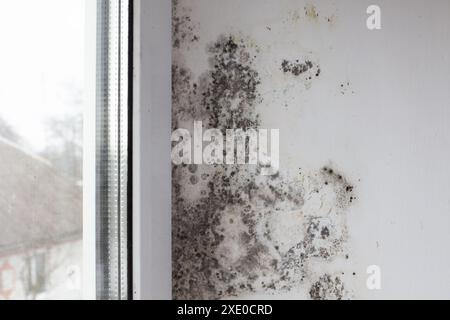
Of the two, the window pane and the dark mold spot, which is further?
the dark mold spot

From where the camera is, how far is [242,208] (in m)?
1.32

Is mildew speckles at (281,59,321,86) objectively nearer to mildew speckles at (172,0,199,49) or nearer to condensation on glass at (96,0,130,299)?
mildew speckles at (172,0,199,49)

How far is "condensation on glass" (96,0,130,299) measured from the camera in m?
1.04

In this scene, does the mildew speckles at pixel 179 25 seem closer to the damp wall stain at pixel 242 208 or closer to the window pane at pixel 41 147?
the damp wall stain at pixel 242 208

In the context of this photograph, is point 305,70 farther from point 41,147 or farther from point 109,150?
point 41,147

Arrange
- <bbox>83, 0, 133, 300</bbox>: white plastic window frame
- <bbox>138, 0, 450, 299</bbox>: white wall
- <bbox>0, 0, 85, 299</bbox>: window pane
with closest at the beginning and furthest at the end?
<bbox>0, 0, 85, 299</bbox>: window pane, <bbox>83, 0, 133, 300</bbox>: white plastic window frame, <bbox>138, 0, 450, 299</bbox>: white wall

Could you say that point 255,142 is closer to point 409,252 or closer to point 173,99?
point 173,99

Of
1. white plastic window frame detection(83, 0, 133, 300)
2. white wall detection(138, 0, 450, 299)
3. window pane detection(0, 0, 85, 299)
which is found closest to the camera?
window pane detection(0, 0, 85, 299)

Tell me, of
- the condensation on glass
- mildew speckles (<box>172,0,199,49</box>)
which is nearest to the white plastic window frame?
the condensation on glass

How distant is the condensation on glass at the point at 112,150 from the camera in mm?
1044

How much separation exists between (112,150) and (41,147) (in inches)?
8.5

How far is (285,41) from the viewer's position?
4.33ft

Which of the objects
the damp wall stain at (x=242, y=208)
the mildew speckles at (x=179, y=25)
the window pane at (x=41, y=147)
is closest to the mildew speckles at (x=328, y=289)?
the damp wall stain at (x=242, y=208)

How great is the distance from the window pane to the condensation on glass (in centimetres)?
7
